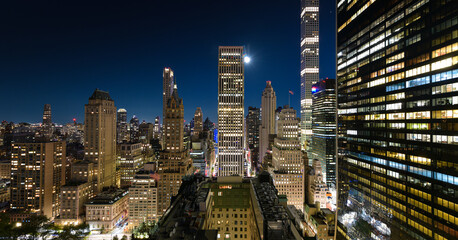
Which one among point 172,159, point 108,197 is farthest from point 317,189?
point 108,197

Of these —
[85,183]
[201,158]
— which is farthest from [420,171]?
[201,158]

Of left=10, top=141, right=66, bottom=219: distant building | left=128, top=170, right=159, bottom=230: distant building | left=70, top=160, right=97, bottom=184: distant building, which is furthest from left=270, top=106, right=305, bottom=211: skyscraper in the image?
left=10, top=141, right=66, bottom=219: distant building

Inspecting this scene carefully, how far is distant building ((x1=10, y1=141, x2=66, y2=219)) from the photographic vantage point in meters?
120

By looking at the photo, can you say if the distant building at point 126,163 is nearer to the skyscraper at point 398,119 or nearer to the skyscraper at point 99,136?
the skyscraper at point 99,136

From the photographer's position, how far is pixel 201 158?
632 feet

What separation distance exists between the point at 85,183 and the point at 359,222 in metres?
134

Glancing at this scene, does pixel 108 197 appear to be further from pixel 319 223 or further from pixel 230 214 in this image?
pixel 319 223

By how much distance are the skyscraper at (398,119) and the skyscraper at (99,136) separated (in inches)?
5387

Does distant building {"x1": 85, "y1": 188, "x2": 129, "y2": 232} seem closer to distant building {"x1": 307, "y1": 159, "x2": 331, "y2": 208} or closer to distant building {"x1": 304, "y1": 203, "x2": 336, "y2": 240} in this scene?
distant building {"x1": 304, "y1": 203, "x2": 336, "y2": 240}

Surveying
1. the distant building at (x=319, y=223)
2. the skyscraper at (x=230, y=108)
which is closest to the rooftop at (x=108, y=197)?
the skyscraper at (x=230, y=108)

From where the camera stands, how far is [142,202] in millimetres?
117188

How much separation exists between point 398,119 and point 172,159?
109 meters

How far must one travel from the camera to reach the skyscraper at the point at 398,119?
42.3m

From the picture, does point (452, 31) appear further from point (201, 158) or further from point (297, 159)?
point (201, 158)
